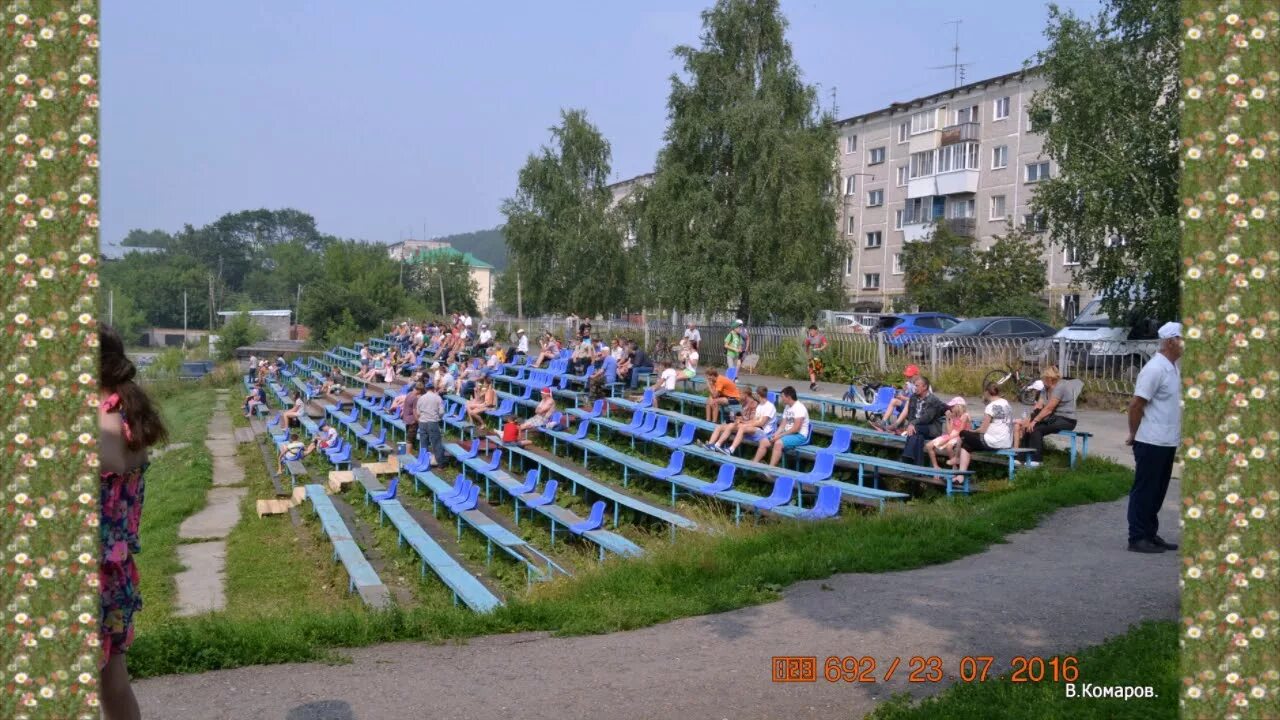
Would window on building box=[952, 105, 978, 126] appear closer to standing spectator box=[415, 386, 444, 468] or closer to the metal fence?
the metal fence

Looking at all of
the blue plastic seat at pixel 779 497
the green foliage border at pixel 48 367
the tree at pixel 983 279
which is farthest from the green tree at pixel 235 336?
the green foliage border at pixel 48 367

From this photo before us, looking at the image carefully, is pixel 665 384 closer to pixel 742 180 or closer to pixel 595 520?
pixel 595 520

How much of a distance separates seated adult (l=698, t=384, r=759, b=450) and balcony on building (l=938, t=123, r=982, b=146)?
34.0 m

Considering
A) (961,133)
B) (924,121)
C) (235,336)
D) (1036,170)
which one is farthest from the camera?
(235,336)

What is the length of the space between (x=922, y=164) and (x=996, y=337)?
30.1 meters

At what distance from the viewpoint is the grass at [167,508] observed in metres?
12.0

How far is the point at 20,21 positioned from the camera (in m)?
2.79

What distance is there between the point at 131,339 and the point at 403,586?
210 feet

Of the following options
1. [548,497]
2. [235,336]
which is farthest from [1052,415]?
[235,336]

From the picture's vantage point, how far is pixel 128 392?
3.51m

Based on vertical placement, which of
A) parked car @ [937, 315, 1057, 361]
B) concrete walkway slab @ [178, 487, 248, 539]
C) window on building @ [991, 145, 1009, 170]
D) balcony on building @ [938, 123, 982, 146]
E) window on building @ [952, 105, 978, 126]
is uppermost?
window on building @ [952, 105, 978, 126]

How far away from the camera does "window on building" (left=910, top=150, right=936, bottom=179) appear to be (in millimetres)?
47062

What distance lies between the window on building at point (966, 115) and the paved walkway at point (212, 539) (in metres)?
33.5

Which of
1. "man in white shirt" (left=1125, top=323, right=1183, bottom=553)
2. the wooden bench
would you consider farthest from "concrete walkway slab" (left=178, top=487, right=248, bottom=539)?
"man in white shirt" (left=1125, top=323, right=1183, bottom=553)
